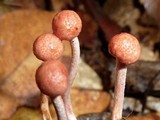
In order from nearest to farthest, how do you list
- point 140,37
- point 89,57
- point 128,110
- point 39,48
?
point 39,48, point 128,110, point 89,57, point 140,37

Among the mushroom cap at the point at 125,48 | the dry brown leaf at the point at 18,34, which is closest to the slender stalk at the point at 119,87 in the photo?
the mushroom cap at the point at 125,48

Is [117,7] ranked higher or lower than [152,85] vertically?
higher

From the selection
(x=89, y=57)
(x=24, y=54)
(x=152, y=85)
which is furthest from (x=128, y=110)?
(x=24, y=54)

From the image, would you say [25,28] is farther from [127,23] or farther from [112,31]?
[127,23]

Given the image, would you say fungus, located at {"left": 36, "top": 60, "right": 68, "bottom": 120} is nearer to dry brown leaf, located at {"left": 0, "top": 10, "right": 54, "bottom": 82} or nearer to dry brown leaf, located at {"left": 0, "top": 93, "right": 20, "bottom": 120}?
dry brown leaf, located at {"left": 0, "top": 93, "right": 20, "bottom": 120}

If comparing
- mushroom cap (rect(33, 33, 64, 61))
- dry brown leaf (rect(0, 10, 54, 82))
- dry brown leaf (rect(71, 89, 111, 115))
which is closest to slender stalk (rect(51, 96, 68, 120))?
mushroom cap (rect(33, 33, 64, 61))

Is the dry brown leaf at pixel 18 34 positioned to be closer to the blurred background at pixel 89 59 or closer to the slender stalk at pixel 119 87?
the blurred background at pixel 89 59

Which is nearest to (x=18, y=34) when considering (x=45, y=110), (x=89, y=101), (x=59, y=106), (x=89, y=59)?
(x=89, y=59)
